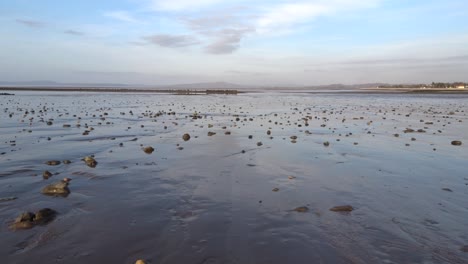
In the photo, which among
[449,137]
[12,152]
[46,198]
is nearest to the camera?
[46,198]

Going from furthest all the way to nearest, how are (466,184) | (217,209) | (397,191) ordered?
(466,184) → (397,191) → (217,209)

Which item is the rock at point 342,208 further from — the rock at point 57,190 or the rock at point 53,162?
the rock at point 53,162

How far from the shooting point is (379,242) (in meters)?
6.88

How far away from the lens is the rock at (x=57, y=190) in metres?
9.46

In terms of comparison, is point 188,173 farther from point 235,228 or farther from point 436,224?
point 436,224

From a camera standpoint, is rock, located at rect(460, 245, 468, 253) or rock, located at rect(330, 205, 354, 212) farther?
rock, located at rect(330, 205, 354, 212)

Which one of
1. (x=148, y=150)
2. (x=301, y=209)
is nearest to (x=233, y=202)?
(x=301, y=209)

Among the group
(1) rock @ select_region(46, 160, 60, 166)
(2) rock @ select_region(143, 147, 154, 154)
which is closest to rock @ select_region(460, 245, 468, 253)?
(2) rock @ select_region(143, 147, 154, 154)

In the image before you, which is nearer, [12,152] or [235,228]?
[235,228]

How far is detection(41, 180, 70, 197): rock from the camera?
9.46 m

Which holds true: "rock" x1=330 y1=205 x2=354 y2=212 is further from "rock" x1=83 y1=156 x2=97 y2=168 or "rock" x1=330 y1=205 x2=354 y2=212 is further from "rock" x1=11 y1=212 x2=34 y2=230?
"rock" x1=83 y1=156 x2=97 y2=168

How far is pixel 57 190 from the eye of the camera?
9.53 m

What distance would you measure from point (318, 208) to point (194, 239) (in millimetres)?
3412

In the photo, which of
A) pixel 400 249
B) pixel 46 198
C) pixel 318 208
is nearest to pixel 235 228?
pixel 318 208
